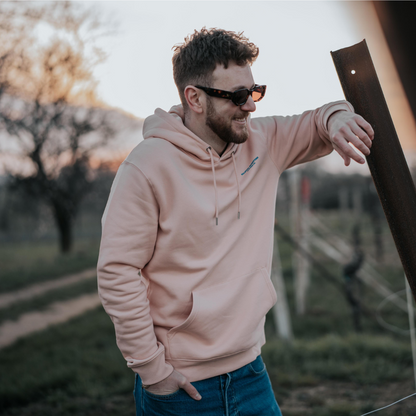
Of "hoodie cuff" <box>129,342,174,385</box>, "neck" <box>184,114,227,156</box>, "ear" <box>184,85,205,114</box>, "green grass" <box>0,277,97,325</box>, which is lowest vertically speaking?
"green grass" <box>0,277,97,325</box>

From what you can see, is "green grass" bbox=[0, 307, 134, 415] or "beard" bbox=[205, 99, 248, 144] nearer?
A: "beard" bbox=[205, 99, 248, 144]

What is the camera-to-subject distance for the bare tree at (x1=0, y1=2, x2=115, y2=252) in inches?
265

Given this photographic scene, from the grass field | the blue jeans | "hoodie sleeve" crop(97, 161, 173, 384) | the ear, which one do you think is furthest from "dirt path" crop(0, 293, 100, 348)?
the ear

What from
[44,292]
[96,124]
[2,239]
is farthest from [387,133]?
[2,239]

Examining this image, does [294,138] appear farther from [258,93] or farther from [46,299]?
[46,299]

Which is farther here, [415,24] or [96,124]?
[96,124]

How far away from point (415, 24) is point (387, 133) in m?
1.49

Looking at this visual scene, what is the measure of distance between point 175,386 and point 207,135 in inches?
39.2

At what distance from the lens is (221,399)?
1.63 metres

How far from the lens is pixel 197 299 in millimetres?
1574

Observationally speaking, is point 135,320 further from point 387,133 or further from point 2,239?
point 2,239

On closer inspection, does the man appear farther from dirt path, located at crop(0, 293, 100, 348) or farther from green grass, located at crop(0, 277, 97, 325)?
green grass, located at crop(0, 277, 97, 325)

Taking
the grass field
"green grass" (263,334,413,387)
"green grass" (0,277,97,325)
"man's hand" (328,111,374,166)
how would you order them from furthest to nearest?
1. "green grass" (0,277,97,325)
2. "green grass" (263,334,413,387)
3. the grass field
4. "man's hand" (328,111,374,166)

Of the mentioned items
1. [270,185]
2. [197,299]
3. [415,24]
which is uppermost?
[415,24]
